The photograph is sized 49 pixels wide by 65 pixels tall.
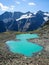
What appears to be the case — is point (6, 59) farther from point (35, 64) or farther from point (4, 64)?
point (35, 64)

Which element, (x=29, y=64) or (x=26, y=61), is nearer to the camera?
(x=29, y=64)

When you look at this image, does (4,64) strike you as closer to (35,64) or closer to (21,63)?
(21,63)

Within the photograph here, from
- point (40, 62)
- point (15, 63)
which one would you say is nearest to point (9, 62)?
point (15, 63)

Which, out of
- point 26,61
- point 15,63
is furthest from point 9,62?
point 26,61

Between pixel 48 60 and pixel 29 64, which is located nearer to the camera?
pixel 29 64

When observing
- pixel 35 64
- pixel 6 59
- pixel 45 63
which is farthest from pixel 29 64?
pixel 6 59

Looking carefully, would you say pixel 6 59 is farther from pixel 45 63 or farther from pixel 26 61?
pixel 45 63

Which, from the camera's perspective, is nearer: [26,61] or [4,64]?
[4,64]

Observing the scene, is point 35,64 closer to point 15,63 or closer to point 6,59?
point 15,63
